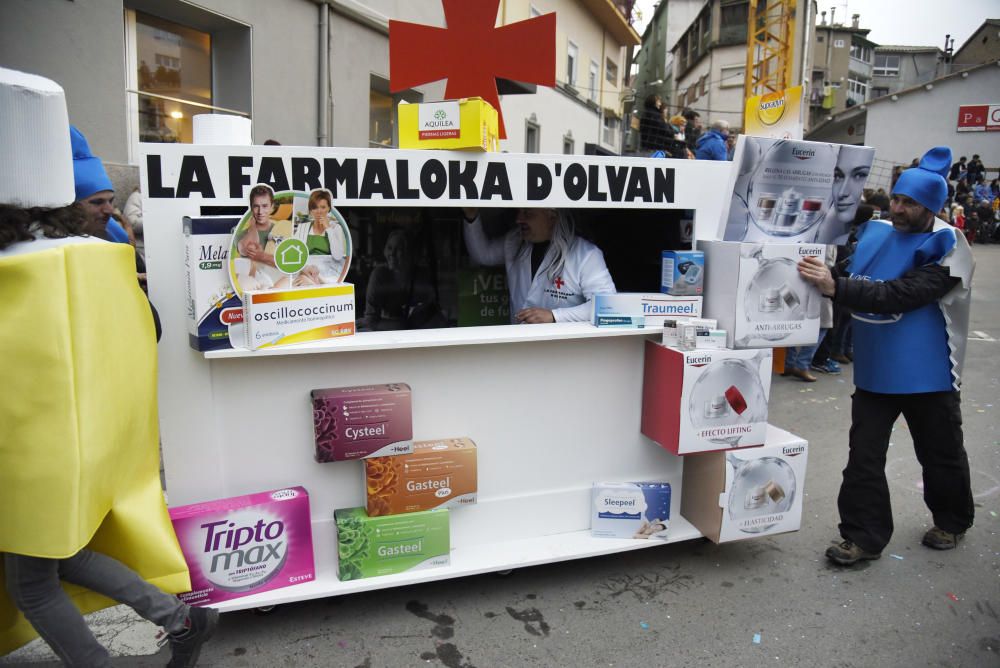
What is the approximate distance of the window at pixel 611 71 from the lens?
2528cm

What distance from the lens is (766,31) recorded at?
97.6 feet

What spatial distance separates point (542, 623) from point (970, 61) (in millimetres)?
47374

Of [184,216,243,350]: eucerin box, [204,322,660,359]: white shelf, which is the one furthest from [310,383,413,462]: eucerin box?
[184,216,243,350]: eucerin box

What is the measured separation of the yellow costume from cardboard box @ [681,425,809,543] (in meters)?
2.35

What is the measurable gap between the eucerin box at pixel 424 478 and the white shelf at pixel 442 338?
0.44 metres

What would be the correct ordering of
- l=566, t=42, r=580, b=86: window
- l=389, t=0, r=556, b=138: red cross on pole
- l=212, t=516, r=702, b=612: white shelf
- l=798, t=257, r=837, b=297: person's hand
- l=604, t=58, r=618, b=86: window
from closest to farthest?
l=212, t=516, r=702, b=612: white shelf < l=798, t=257, r=837, b=297: person's hand < l=389, t=0, r=556, b=138: red cross on pole < l=566, t=42, r=580, b=86: window < l=604, t=58, r=618, b=86: window

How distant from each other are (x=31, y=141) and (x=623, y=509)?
104 inches

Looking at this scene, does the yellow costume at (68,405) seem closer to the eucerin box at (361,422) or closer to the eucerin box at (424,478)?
the eucerin box at (361,422)

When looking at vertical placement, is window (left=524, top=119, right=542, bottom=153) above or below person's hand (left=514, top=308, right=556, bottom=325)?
above

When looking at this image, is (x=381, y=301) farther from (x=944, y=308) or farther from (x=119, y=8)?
(x=119, y=8)

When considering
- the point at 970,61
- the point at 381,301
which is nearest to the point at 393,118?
the point at 381,301

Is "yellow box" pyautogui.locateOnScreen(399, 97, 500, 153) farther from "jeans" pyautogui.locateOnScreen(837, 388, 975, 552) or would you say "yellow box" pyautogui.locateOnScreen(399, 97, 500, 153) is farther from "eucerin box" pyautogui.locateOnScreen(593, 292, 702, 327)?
"jeans" pyautogui.locateOnScreen(837, 388, 975, 552)

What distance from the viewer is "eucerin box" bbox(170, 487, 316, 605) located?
2516 mm

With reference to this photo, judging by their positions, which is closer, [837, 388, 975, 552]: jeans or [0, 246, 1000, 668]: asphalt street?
[0, 246, 1000, 668]: asphalt street
